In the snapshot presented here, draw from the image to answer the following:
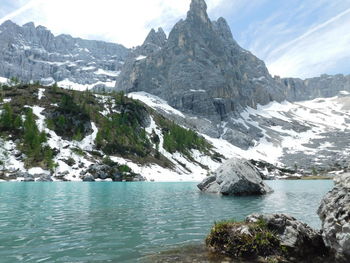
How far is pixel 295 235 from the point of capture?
16594mm

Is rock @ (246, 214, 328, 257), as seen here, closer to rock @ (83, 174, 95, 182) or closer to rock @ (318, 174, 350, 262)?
rock @ (318, 174, 350, 262)

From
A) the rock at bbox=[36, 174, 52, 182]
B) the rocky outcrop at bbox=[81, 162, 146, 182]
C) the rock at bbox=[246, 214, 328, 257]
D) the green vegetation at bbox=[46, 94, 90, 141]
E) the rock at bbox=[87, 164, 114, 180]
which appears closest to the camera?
the rock at bbox=[246, 214, 328, 257]

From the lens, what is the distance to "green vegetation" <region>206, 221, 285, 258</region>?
1554 centimetres

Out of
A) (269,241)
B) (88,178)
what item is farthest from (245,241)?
(88,178)

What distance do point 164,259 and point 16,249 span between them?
26.5ft

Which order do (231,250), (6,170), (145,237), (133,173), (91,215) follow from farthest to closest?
(133,173) < (6,170) < (91,215) < (145,237) < (231,250)

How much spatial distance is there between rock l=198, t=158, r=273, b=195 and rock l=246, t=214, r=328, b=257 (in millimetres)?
41639

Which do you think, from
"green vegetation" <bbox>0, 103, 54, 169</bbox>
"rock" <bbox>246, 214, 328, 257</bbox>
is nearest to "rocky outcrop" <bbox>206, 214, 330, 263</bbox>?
"rock" <bbox>246, 214, 328, 257</bbox>

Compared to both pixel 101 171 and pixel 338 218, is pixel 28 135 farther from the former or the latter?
pixel 338 218

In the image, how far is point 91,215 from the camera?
3069cm

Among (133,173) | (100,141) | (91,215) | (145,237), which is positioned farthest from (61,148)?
(145,237)

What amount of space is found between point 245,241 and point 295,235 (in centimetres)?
292

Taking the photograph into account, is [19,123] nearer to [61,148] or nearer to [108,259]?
[61,148]

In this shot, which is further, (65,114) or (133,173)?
(65,114)
